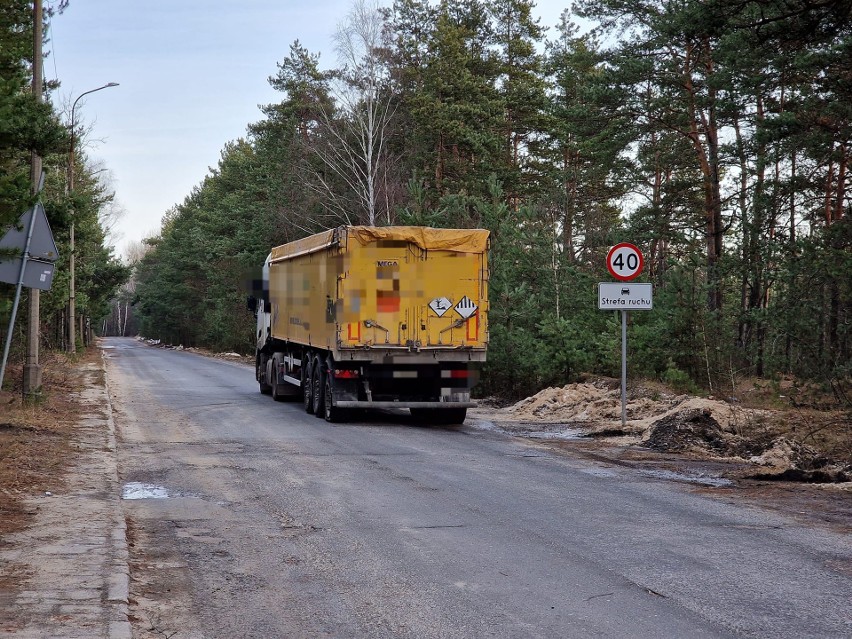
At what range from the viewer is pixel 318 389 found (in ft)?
60.2

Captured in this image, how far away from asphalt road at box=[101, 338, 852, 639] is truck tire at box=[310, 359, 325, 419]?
16.2ft

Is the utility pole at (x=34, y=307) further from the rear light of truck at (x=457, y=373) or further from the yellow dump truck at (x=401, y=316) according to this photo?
the rear light of truck at (x=457, y=373)

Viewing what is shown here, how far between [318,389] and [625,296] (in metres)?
6.20

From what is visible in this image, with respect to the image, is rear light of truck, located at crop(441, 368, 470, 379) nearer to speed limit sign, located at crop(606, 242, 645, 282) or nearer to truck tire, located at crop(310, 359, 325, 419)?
truck tire, located at crop(310, 359, 325, 419)

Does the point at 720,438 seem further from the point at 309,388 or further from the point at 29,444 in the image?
the point at 29,444

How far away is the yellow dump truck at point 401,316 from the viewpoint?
53.6 feet

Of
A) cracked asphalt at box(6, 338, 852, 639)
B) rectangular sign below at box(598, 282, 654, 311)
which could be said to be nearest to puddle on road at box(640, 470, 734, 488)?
cracked asphalt at box(6, 338, 852, 639)

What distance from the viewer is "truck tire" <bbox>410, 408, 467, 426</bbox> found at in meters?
17.7

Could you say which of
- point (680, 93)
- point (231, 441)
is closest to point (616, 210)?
point (680, 93)

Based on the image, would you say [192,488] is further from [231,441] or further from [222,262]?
[222,262]

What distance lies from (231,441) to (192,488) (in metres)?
4.27

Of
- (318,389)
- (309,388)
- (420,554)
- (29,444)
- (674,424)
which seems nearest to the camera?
(420,554)

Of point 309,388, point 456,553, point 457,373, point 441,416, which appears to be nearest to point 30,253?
point 309,388

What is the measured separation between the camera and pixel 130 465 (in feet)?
39.4
